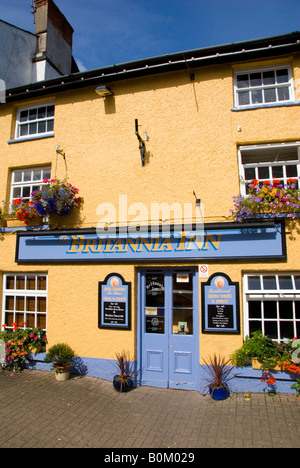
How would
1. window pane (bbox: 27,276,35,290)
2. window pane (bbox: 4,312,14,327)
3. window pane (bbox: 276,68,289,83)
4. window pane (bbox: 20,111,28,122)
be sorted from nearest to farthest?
window pane (bbox: 276,68,289,83) < window pane (bbox: 27,276,35,290) < window pane (bbox: 4,312,14,327) < window pane (bbox: 20,111,28,122)

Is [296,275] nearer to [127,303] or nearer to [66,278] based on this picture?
[127,303]

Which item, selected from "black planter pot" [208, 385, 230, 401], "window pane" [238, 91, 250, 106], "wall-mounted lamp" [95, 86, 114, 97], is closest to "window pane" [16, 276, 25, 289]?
"wall-mounted lamp" [95, 86, 114, 97]

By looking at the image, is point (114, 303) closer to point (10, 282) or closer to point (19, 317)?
point (19, 317)

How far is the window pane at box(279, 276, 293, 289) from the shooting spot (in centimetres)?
651

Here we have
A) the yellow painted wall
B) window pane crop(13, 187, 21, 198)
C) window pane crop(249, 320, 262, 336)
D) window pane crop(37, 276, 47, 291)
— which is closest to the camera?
window pane crop(249, 320, 262, 336)

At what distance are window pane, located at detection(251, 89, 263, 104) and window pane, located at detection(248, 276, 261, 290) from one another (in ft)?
13.3

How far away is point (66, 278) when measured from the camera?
7.79 metres

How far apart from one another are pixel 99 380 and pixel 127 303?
187 centimetres

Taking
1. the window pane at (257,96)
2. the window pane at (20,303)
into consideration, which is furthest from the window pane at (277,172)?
the window pane at (20,303)

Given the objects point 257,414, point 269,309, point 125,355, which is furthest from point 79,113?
point 257,414

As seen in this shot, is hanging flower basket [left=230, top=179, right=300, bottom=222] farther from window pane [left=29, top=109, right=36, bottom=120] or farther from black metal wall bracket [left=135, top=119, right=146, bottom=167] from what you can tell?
window pane [left=29, top=109, right=36, bottom=120]

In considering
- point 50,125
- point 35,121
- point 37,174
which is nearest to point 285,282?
point 37,174

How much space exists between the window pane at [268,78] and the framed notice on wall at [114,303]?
5620 millimetres

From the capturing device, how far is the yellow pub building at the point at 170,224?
21.7ft
